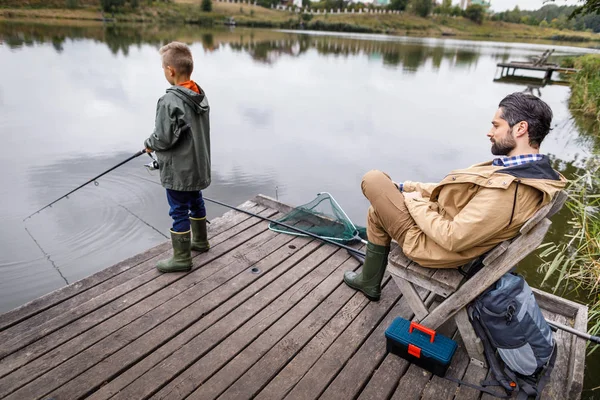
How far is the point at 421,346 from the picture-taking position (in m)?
2.22

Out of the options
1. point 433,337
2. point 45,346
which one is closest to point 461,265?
point 433,337

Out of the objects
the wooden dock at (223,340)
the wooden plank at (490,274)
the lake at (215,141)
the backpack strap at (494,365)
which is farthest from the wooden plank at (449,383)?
the lake at (215,141)

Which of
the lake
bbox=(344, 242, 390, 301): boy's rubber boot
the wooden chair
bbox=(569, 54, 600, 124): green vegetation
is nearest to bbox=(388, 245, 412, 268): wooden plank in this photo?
the wooden chair

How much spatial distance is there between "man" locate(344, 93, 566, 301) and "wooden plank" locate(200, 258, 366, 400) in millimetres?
808

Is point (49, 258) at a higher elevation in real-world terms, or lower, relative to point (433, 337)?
lower

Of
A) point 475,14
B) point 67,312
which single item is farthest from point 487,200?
point 475,14

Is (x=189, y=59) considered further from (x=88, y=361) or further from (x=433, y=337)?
(x=433, y=337)

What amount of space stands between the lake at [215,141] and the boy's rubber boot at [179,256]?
1.69 meters

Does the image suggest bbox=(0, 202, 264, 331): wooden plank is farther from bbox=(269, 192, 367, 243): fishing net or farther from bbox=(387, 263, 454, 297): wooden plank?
bbox=(387, 263, 454, 297): wooden plank

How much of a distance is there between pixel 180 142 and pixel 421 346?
2.10 m

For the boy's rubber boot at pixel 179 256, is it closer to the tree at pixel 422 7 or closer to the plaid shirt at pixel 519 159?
the plaid shirt at pixel 519 159

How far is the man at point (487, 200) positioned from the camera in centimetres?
183

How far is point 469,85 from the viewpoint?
17.5 m

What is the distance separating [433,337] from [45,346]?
2323 mm
